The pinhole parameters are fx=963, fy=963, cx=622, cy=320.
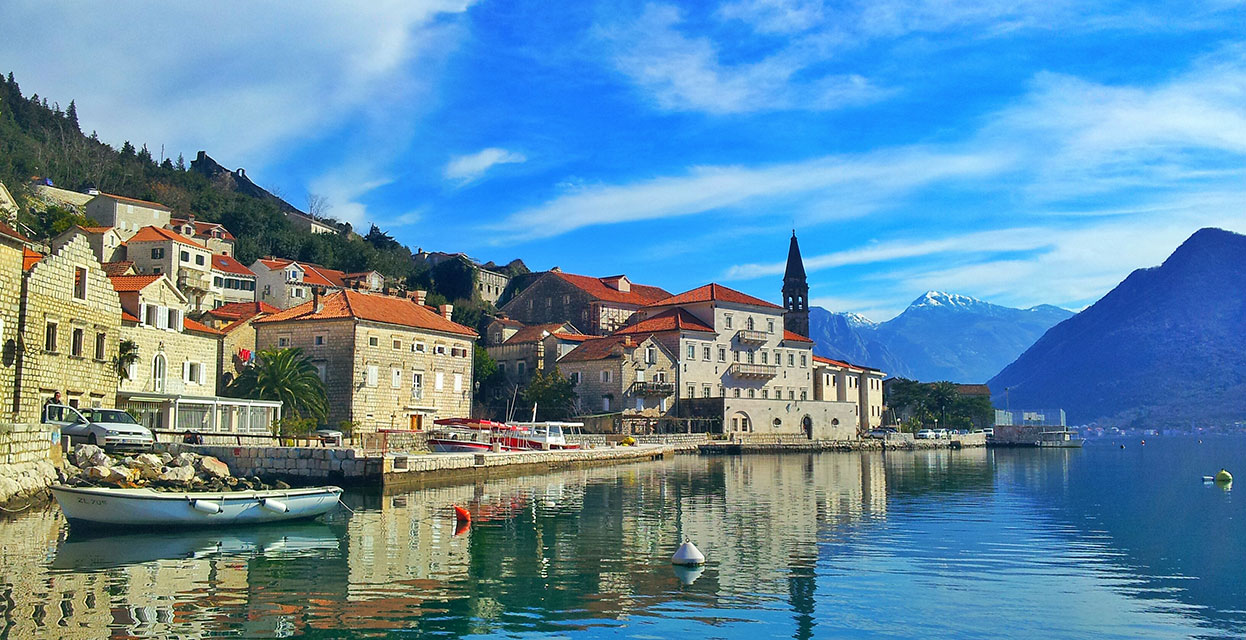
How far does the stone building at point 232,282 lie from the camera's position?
78.6m

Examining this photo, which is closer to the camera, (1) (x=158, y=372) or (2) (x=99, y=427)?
(2) (x=99, y=427)

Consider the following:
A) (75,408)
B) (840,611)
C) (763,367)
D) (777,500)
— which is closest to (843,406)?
(763,367)

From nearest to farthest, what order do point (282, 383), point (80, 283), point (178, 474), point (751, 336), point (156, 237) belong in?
point (178, 474), point (80, 283), point (282, 383), point (156, 237), point (751, 336)

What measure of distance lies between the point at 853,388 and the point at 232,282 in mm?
57717

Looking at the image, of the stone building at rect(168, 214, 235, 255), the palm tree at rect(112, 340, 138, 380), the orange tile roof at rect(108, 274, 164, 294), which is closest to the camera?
the palm tree at rect(112, 340, 138, 380)

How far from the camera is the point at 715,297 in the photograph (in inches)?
2965

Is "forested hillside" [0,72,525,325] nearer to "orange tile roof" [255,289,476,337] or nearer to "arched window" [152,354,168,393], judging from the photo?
"orange tile roof" [255,289,476,337]

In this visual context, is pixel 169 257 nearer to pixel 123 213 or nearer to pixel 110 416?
pixel 123 213

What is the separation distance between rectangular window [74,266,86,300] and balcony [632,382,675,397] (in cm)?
4049

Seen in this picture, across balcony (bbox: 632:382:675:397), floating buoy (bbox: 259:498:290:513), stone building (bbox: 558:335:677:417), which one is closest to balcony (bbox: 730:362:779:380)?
stone building (bbox: 558:335:677:417)

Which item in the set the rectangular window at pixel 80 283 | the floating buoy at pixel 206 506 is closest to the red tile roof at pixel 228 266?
the rectangular window at pixel 80 283

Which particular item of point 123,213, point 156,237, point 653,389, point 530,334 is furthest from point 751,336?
point 123,213

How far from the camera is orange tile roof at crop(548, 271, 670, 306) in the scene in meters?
85.3

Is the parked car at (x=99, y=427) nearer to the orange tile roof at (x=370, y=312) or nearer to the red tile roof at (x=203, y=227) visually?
the orange tile roof at (x=370, y=312)
